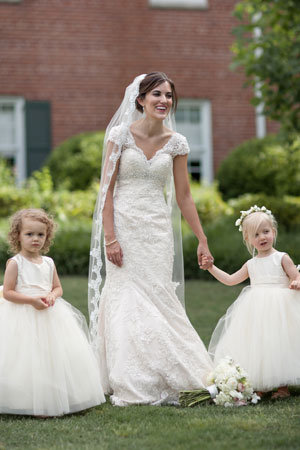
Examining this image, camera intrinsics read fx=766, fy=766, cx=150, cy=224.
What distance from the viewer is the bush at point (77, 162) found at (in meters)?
13.9

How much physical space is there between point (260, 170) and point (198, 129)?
2.18 m

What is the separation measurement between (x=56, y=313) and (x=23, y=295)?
0.80 feet

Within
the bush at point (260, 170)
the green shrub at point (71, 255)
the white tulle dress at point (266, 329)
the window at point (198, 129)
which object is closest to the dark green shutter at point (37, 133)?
the window at point (198, 129)

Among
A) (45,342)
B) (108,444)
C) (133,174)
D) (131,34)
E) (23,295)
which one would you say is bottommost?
(108,444)

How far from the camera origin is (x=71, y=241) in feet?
37.2

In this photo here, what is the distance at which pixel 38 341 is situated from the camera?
15.2 feet

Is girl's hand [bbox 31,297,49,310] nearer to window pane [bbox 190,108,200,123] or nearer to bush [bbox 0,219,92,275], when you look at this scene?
bush [bbox 0,219,92,275]

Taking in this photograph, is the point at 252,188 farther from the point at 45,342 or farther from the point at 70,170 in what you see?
the point at 45,342

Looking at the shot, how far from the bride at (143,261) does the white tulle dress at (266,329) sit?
282 millimetres

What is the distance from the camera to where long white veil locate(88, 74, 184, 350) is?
5262 mm

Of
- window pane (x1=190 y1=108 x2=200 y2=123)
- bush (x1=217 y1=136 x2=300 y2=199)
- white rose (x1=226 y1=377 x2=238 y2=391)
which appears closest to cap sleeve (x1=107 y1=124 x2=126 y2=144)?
white rose (x1=226 y1=377 x2=238 y2=391)

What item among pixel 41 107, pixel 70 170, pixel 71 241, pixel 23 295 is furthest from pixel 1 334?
pixel 41 107

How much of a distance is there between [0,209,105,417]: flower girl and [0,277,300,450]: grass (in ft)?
0.40

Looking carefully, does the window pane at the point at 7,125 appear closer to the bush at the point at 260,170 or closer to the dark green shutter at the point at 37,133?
the dark green shutter at the point at 37,133
